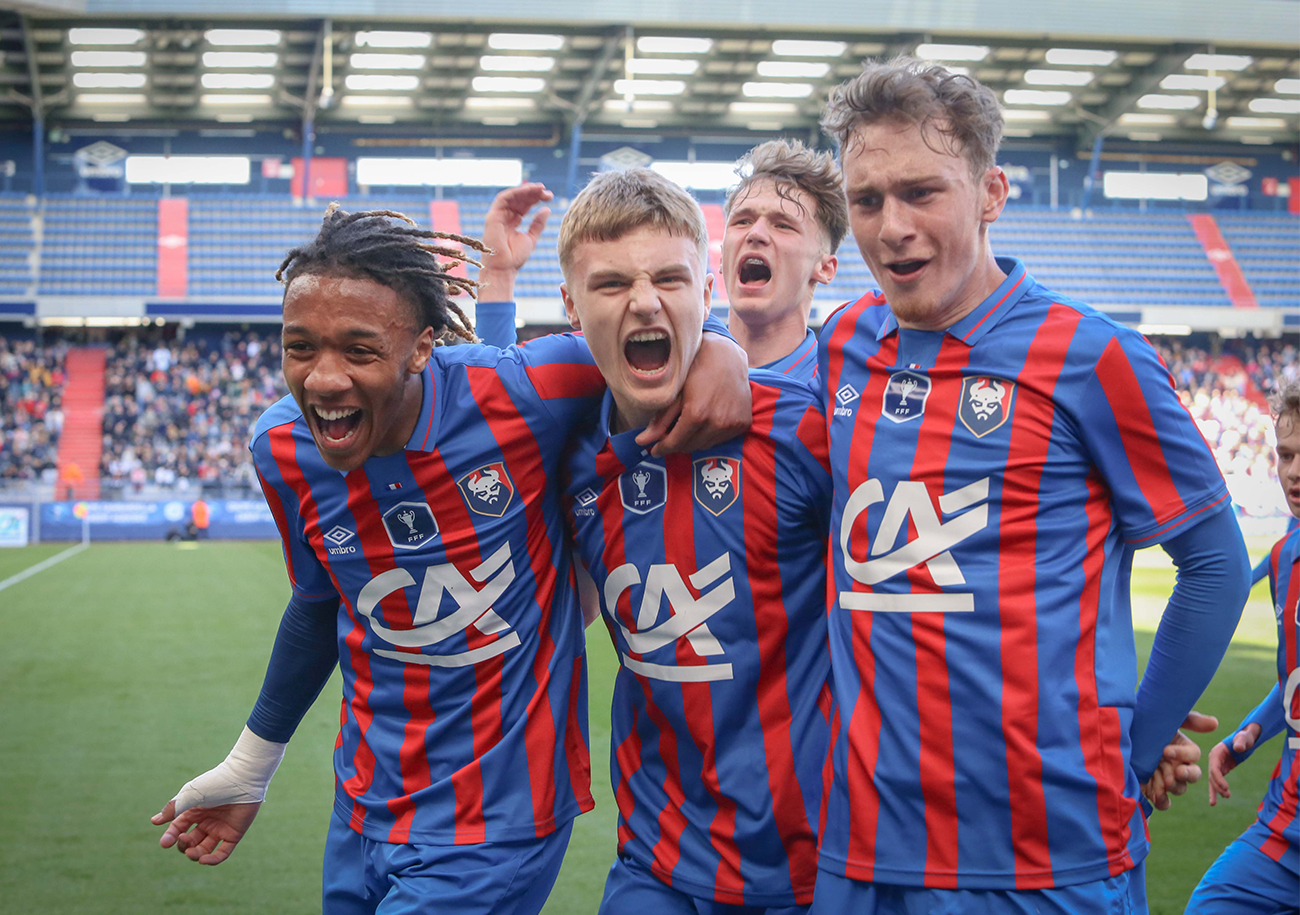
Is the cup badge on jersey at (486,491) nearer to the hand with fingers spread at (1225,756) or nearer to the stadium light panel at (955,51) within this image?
the hand with fingers spread at (1225,756)

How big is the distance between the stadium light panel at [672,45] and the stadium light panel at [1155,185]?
13190 millimetres

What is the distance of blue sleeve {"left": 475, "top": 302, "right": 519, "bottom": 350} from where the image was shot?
2900 millimetres

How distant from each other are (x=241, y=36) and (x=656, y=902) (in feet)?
85.8

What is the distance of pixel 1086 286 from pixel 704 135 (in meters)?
10.9

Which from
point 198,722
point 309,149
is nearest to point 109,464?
point 309,149

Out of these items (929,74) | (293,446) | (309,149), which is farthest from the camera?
(309,149)

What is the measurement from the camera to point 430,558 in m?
2.32

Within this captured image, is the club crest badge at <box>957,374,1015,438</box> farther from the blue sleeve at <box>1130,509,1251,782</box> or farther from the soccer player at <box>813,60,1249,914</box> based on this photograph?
the blue sleeve at <box>1130,509,1251,782</box>

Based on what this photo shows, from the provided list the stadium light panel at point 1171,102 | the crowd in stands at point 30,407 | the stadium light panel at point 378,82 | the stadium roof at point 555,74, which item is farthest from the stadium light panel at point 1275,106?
the crowd in stands at point 30,407

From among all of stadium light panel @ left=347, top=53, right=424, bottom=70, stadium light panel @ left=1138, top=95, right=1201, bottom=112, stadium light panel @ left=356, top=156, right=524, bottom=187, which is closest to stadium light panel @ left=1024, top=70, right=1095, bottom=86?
stadium light panel @ left=1138, top=95, right=1201, bottom=112

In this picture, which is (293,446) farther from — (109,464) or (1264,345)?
(1264,345)

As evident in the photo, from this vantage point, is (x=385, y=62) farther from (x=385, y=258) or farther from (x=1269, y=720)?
(x=1269, y=720)

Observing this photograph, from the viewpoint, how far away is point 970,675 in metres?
1.85

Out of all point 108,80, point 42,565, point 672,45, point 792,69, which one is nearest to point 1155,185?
point 792,69
